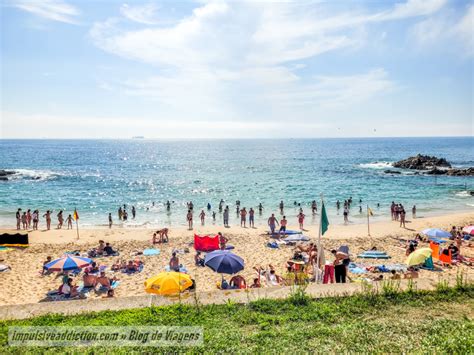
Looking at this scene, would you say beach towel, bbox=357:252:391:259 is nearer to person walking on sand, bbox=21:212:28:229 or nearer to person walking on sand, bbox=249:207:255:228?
person walking on sand, bbox=249:207:255:228

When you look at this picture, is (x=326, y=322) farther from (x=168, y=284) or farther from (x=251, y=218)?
(x=251, y=218)

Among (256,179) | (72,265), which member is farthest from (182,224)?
(256,179)

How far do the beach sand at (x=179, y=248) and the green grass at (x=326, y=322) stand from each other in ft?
11.6

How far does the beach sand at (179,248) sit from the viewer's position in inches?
539

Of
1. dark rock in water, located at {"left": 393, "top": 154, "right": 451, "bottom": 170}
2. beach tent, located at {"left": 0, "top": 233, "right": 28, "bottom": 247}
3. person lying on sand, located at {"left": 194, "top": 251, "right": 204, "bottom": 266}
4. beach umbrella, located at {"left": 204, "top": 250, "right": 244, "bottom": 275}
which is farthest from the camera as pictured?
dark rock in water, located at {"left": 393, "top": 154, "right": 451, "bottom": 170}

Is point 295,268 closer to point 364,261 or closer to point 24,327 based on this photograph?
point 364,261

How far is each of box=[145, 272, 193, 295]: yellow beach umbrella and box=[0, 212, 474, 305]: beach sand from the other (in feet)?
8.72

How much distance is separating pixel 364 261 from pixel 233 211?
17.7 metres

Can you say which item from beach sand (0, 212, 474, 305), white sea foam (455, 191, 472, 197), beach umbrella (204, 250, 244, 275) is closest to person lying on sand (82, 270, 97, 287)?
beach sand (0, 212, 474, 305)

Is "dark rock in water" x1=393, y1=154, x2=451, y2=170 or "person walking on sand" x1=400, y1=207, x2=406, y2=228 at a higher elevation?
"dark rock in water" x1=393, y1=154, x2=451, y2=170

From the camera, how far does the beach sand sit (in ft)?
44.9

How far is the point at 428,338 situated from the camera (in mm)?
6078

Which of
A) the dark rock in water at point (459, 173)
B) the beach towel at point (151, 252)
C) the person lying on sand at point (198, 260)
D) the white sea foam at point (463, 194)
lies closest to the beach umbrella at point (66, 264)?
the beach towel at point (151, 252)

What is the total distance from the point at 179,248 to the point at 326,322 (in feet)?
42.7
